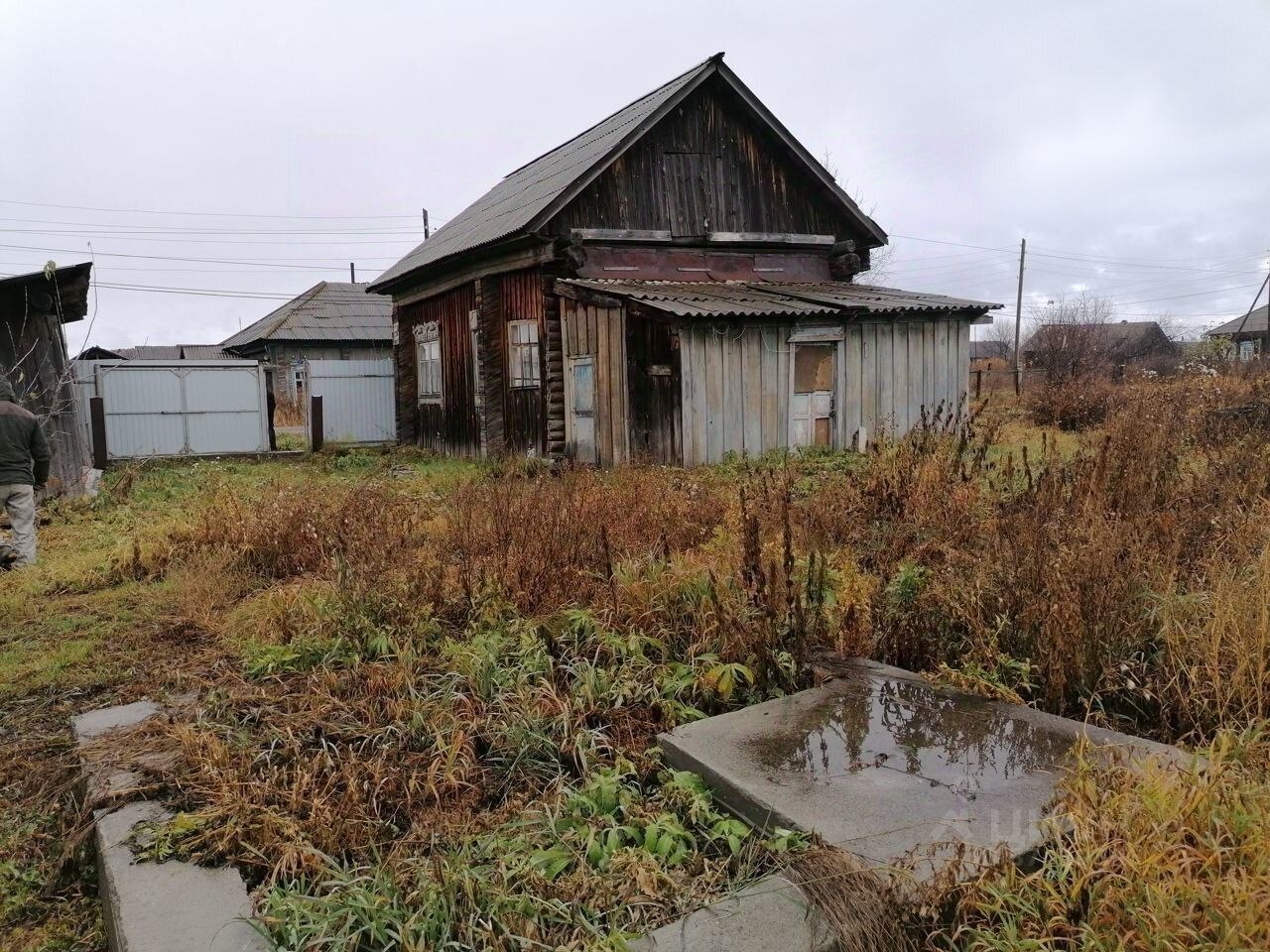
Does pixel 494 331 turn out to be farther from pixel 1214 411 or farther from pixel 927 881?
A: pixel 927 881

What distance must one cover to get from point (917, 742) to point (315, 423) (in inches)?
668

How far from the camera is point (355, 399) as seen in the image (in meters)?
19.8

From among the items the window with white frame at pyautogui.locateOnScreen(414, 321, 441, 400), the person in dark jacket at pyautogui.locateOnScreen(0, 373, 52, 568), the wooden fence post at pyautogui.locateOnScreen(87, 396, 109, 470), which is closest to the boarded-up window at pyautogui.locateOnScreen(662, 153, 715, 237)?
the window with white frame at pyautogui.locateOnScreen(414, 321, 441, 400)

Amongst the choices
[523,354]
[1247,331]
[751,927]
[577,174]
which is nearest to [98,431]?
[523,354]

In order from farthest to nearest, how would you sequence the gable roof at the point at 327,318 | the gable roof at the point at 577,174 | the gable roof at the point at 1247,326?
the gable roof at the point at 1247,326, the gable roof at the point at 327,318, the gable roof at the point at 577,174

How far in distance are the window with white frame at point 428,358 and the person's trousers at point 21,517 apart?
33.2 feet

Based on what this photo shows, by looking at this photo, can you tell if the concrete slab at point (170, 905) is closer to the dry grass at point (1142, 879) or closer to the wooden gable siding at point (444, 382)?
the dry grass at point (1142, 879)

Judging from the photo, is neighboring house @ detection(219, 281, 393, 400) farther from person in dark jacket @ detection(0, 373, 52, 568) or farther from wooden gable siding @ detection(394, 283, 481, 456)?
person in dark jacket @ detection(0, 373, 52, 568)

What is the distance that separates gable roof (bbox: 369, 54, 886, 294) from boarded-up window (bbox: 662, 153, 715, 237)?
0.86m

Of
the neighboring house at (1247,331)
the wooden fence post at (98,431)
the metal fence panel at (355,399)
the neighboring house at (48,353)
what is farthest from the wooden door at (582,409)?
the neighboring house at (1247,331)

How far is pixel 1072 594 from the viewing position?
3564 mm

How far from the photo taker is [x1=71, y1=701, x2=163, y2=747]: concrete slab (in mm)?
3668

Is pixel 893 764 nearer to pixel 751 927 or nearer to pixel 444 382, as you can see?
pixel 751 927

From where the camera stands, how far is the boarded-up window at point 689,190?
1409cm
